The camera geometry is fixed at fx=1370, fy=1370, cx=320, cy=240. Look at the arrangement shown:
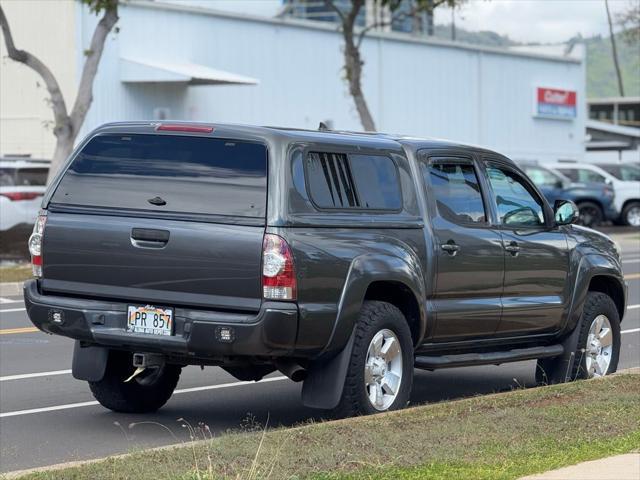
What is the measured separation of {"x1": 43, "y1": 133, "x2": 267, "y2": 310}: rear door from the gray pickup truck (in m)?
0.01

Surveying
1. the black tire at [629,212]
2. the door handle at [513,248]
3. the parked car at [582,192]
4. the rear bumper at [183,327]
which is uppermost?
the door handle at [513,248]

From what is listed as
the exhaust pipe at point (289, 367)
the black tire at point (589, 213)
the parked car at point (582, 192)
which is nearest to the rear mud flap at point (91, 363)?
the exhaust pipe at point (289, 367)

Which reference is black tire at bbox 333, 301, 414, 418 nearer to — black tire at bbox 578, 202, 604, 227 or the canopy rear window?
the canopy rear window

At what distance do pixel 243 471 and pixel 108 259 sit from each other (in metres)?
2.45

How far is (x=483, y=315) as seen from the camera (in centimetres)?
1030

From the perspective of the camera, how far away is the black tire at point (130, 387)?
9.85 meters

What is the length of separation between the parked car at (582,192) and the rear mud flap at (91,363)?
2898cm

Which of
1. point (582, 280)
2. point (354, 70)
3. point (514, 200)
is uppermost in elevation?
point (354, 70)

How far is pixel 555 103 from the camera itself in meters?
58.1

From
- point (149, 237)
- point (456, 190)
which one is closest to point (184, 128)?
point (149, 237)

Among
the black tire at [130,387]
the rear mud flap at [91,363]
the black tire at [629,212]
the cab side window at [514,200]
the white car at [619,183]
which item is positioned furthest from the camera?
the black tire at [629,212]

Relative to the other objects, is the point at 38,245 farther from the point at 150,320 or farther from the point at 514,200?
the point at 514,200

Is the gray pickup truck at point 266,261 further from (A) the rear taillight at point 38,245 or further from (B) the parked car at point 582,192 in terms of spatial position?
(B) the parked car at point 582,192

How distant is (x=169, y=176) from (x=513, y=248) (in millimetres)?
3011
